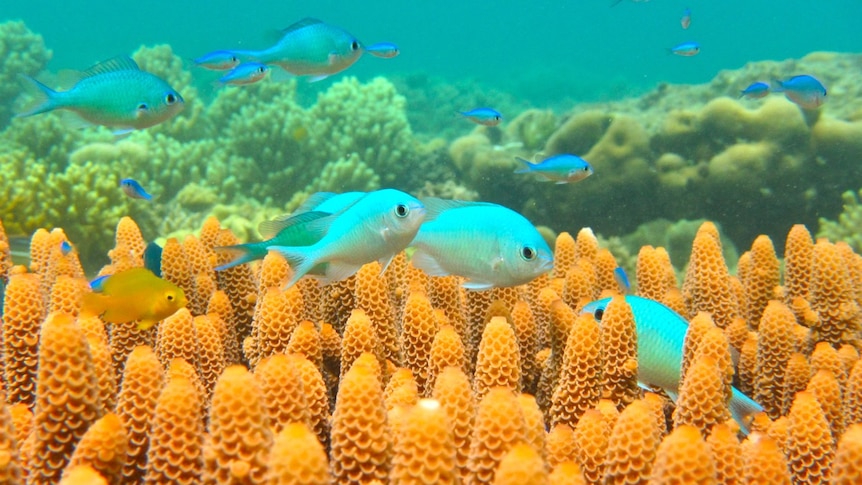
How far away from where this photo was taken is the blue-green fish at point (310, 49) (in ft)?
16.6

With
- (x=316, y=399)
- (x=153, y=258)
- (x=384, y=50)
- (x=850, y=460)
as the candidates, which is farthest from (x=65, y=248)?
(x=384, y=50)

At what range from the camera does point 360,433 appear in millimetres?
1468

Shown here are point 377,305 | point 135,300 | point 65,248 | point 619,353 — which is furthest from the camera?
point 65,248

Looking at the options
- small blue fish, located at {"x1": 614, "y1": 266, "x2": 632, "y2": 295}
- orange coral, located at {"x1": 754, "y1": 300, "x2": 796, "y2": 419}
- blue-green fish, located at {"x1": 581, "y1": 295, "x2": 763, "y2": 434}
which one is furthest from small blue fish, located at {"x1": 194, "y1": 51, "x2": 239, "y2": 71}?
orange coral, located at {"x1": 754, "y1": 300, "x2": 796, "y2": 419}

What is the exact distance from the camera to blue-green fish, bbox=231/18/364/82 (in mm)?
5070

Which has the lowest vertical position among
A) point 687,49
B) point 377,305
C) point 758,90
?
point 758,90

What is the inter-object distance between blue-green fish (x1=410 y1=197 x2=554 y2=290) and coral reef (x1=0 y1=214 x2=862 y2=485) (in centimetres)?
22

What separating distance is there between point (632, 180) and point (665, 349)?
25.6 feet

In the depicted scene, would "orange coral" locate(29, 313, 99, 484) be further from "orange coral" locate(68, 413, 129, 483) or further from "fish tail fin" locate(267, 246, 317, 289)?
"fish tail fin" locate(267, 246, 317, 289)

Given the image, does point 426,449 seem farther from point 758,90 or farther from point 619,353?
point 758,90

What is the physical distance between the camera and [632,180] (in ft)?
31.5

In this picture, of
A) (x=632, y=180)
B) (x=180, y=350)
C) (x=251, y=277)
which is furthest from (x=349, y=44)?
(x=632, y=180)

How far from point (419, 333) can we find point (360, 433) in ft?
3.07

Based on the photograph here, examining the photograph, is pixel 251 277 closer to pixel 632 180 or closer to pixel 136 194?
pixel 136 194
